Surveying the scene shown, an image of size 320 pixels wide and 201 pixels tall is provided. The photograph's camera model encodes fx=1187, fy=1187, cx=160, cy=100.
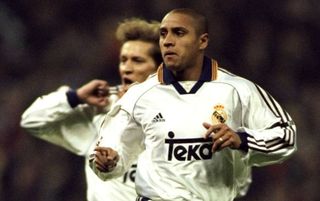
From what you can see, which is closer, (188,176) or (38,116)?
(188,176)

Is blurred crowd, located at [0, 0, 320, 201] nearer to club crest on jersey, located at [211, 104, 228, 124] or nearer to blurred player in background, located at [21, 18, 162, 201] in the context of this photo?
blurred player in background, located at [21, 18, 162, 201]

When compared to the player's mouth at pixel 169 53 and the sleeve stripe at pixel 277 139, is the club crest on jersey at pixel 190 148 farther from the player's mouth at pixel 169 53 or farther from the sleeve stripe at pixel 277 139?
the player's mouth at pixel 169 53

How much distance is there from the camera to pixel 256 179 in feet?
32.8

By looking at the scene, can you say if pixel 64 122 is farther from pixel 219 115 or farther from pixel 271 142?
pixel 271 142

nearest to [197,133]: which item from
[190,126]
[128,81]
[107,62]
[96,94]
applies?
[190,126]

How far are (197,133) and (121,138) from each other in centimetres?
41

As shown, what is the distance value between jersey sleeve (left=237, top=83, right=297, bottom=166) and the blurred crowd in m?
4.16

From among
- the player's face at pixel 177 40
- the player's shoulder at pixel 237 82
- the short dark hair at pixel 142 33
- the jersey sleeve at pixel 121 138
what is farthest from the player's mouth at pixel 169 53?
the short dark hair at pixel 142 33

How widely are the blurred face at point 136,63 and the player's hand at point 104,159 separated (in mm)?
1090

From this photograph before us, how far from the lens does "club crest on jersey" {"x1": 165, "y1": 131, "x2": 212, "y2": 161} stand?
5.65m

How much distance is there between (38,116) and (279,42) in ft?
12.6

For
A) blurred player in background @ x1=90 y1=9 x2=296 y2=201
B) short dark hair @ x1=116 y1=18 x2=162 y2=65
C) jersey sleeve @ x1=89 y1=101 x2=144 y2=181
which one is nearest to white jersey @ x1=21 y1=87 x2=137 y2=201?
short dark hair @ x1=116 y1=18 x2=162 y2=65

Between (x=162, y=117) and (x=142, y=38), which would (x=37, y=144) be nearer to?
(x=142, y=38)

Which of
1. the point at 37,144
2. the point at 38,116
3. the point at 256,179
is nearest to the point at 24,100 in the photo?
the point at 37,144
